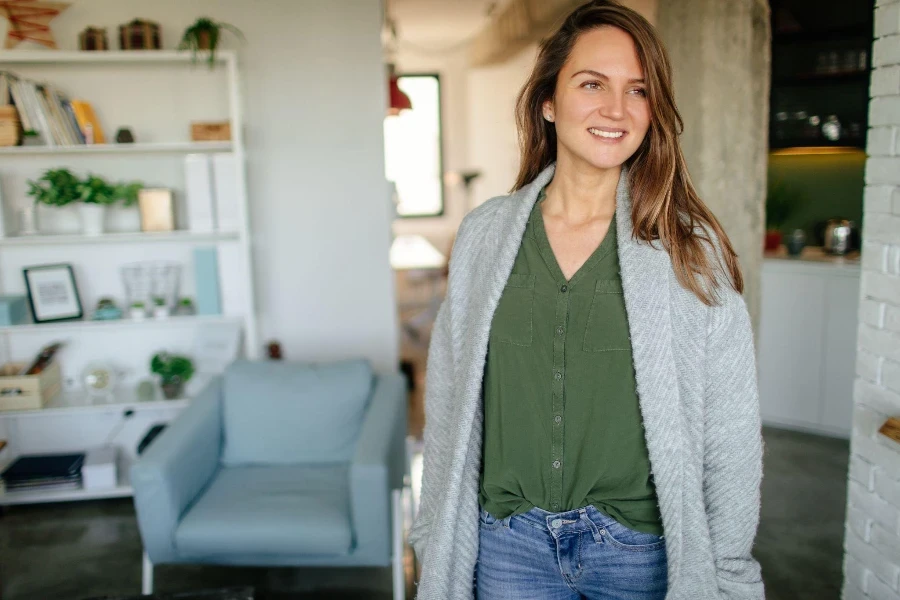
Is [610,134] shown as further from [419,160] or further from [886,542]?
[419,160]

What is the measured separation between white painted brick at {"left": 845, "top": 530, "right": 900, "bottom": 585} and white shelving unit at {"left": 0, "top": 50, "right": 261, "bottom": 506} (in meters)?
2.66

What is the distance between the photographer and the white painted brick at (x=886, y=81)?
2.16 meters

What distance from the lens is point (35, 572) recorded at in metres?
3.37

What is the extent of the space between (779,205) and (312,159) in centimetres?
295

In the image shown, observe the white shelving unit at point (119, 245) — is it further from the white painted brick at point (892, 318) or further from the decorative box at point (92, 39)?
the white painted brick at point (892, 318)

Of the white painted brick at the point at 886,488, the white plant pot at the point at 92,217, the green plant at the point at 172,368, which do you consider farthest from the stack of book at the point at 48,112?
the white painted brick at the point at 886,488

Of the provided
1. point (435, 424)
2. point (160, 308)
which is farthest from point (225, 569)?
point (435, 424)

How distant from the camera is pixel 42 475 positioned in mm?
3867

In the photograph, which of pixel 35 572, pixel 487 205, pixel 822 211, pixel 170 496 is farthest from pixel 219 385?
pixel 822 211

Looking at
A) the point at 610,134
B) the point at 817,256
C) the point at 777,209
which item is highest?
the point at 610,134

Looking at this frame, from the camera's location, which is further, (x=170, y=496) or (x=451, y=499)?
(x=170, y=496)

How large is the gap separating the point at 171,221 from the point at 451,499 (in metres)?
2.79

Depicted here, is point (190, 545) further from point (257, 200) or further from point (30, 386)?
point (257, 200)

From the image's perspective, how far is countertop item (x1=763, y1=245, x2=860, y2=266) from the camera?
462 centimetres
